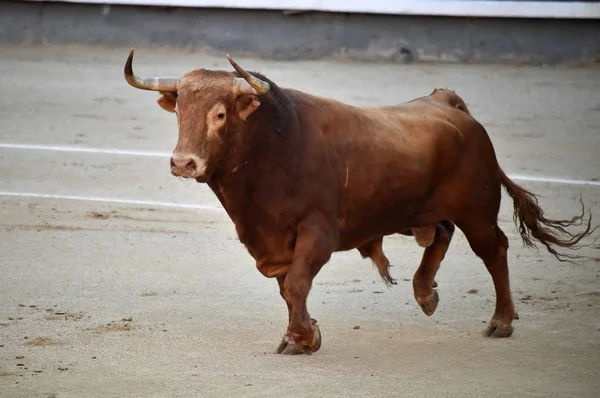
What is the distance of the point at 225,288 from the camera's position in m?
7.94

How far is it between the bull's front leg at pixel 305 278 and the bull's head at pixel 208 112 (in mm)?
543

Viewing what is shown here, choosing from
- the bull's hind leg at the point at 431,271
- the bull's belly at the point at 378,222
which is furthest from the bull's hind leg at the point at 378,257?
the bull's belly at the point at 378,222

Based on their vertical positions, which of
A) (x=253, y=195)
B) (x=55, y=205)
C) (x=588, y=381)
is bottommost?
(x=55, y=205)

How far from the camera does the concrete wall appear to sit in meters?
14.1

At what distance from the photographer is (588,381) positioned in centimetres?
619

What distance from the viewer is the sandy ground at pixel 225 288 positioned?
616cm

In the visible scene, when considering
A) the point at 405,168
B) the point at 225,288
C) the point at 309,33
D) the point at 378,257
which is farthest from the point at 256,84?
the point at 309,33

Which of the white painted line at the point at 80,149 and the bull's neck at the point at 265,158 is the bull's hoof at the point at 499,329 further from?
the white painted line at the point at 80,149

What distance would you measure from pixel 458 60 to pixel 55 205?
5.50 meters

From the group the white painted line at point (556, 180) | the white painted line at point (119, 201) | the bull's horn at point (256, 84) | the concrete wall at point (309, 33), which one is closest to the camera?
the bull's horn at point (256, 84)

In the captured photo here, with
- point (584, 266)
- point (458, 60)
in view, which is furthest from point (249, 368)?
point (458, 60)

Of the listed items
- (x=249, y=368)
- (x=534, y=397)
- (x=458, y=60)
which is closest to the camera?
(x=534, y=397)

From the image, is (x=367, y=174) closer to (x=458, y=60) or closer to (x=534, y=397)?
(x=534, y=397)

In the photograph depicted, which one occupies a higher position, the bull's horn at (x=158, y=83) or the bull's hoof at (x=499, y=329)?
the bull's horn at (x=158, y=83)
